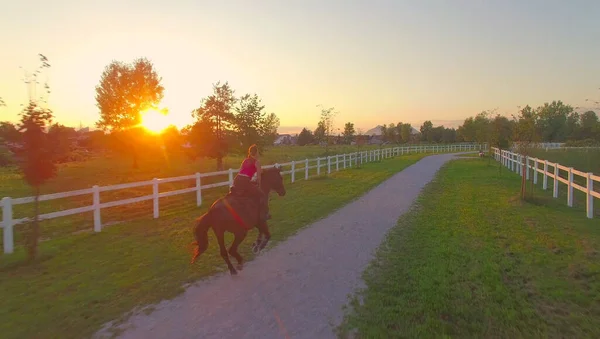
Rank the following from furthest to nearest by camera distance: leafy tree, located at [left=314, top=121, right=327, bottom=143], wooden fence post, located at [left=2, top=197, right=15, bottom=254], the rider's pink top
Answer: leafy tree, located at [left=314, top=121, right=327, bottom=143]
wooden fence post, located at [left=2, top=197, right=15, bottom=254]
the rider's pink top

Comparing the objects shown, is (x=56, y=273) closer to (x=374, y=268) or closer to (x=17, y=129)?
(x=17, y=129)

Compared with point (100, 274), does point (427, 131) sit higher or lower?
higher

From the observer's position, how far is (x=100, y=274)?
5887 millimetres

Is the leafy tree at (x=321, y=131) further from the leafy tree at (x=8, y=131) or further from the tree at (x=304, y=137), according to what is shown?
the tree at (x=304, y=137)

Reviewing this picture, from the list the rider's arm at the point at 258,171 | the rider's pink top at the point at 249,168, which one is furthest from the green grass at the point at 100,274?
the rider's pink top at the point at 249,168

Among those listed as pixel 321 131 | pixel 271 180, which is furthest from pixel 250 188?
pixel 321 131

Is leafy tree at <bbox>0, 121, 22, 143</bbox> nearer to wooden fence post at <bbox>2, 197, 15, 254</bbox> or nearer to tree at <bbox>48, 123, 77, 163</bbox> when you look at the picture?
tree at <bbox>48, 123, 77, 163</bbox>

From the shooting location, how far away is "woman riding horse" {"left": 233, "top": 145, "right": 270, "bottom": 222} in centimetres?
605

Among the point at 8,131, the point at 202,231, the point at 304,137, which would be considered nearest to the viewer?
the point at 202,231

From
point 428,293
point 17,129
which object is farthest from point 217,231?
point 17,129

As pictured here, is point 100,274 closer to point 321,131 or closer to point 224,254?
point 224,254

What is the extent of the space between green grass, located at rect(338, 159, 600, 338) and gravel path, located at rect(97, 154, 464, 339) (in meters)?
0.30

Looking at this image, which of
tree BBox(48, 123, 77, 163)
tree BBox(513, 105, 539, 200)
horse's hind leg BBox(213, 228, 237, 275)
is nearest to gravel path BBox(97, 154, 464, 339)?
horse's hind leg BBox(213, 228, 237, 275)

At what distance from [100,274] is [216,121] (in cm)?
1712
